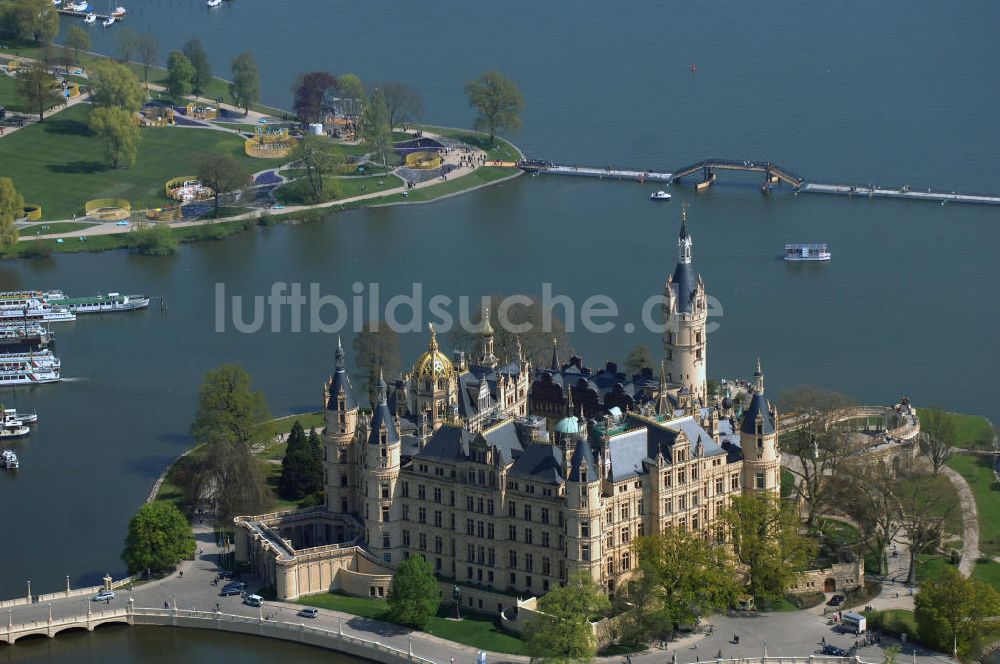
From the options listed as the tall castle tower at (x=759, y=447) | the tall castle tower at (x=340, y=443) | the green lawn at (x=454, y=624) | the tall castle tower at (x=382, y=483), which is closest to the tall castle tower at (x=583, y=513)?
the green lawn at (x=454, y=624)

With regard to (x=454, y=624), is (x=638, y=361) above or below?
above

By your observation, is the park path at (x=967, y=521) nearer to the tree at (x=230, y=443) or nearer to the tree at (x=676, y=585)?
the tree at (x=676, y=585)

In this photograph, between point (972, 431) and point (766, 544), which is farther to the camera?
point (972, 431)

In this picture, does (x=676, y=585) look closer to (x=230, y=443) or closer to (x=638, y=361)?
(x=230, y=443)

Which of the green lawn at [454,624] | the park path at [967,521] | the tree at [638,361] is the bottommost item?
the green lawn at [454,624]

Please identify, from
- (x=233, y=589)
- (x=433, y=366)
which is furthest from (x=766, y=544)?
(x=233, y=589)

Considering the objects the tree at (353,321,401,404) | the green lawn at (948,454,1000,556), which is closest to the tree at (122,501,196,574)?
the tree at (353,321,401,404)

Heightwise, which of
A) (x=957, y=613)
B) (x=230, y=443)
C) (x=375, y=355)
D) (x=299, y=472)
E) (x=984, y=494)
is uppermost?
(x=375, y=355)
